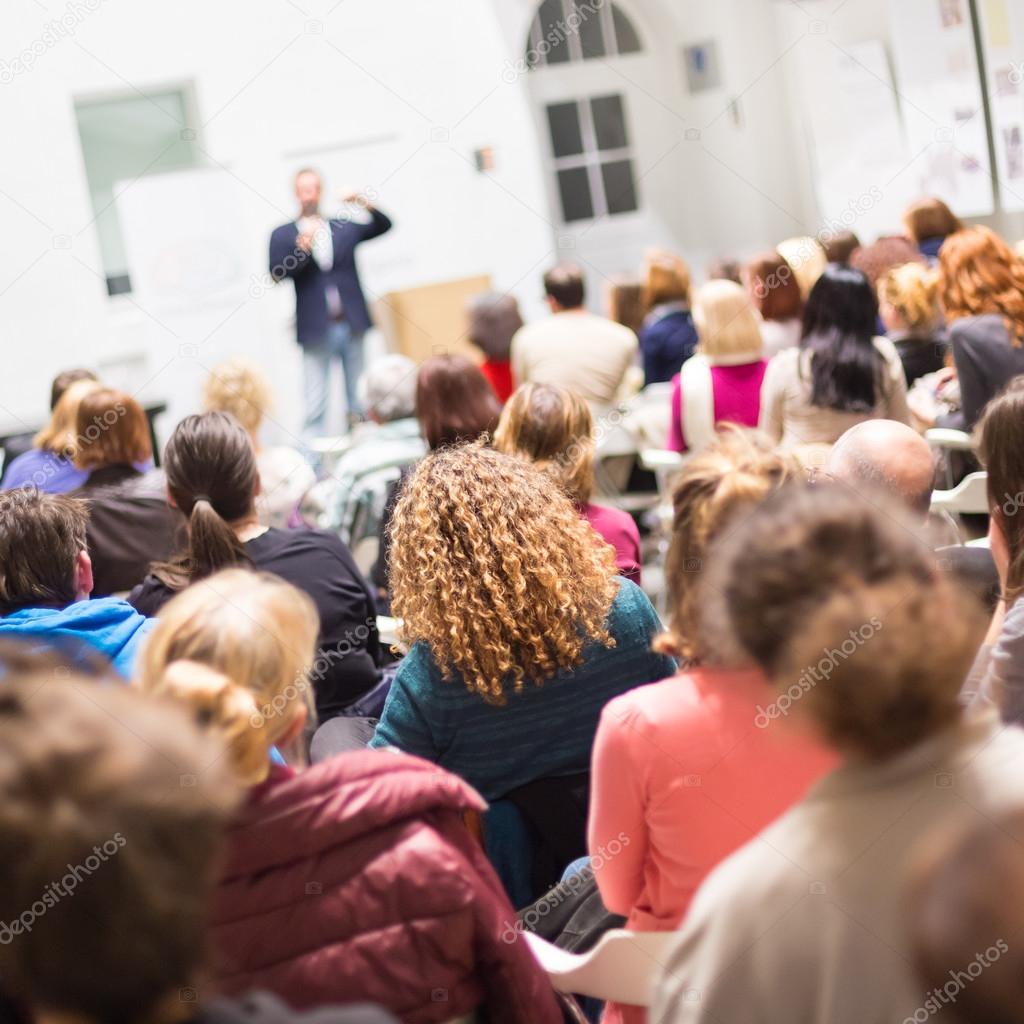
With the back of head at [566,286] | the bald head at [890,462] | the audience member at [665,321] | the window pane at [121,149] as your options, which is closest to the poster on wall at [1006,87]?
the audience member at [665,321]

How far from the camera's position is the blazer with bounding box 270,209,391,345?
25.4ft

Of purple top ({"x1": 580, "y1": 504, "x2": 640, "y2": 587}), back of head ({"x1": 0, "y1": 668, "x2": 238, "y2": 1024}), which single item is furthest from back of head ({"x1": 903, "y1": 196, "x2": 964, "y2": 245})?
back of head ({"x1": 0, "y1": 668, "x2": 238, "y2": 1024})

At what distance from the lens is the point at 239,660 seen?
154 centimetres

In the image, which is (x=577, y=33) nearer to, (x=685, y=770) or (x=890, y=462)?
(x=890, y=462)

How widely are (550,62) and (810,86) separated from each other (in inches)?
77.9

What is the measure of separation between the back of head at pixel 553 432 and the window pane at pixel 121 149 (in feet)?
21.1

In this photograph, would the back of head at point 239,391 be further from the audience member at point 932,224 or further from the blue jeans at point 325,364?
the blue jeans at point 325,364

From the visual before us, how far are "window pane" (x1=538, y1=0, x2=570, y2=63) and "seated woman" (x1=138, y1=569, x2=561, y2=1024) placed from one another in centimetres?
926

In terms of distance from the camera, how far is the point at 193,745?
3.28ft

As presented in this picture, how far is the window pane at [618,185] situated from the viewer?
1049cm

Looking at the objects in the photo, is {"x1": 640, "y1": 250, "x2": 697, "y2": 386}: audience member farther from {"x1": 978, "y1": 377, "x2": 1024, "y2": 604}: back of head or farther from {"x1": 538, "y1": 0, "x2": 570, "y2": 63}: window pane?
{"x1": 538, "y1": 0, "x2": 570, "y2": 63}: window pane

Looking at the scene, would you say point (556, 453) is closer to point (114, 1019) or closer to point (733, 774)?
point (733, 774)

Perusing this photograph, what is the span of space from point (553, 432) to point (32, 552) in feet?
3.86

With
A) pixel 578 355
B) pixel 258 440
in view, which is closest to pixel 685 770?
pixel 258 440
